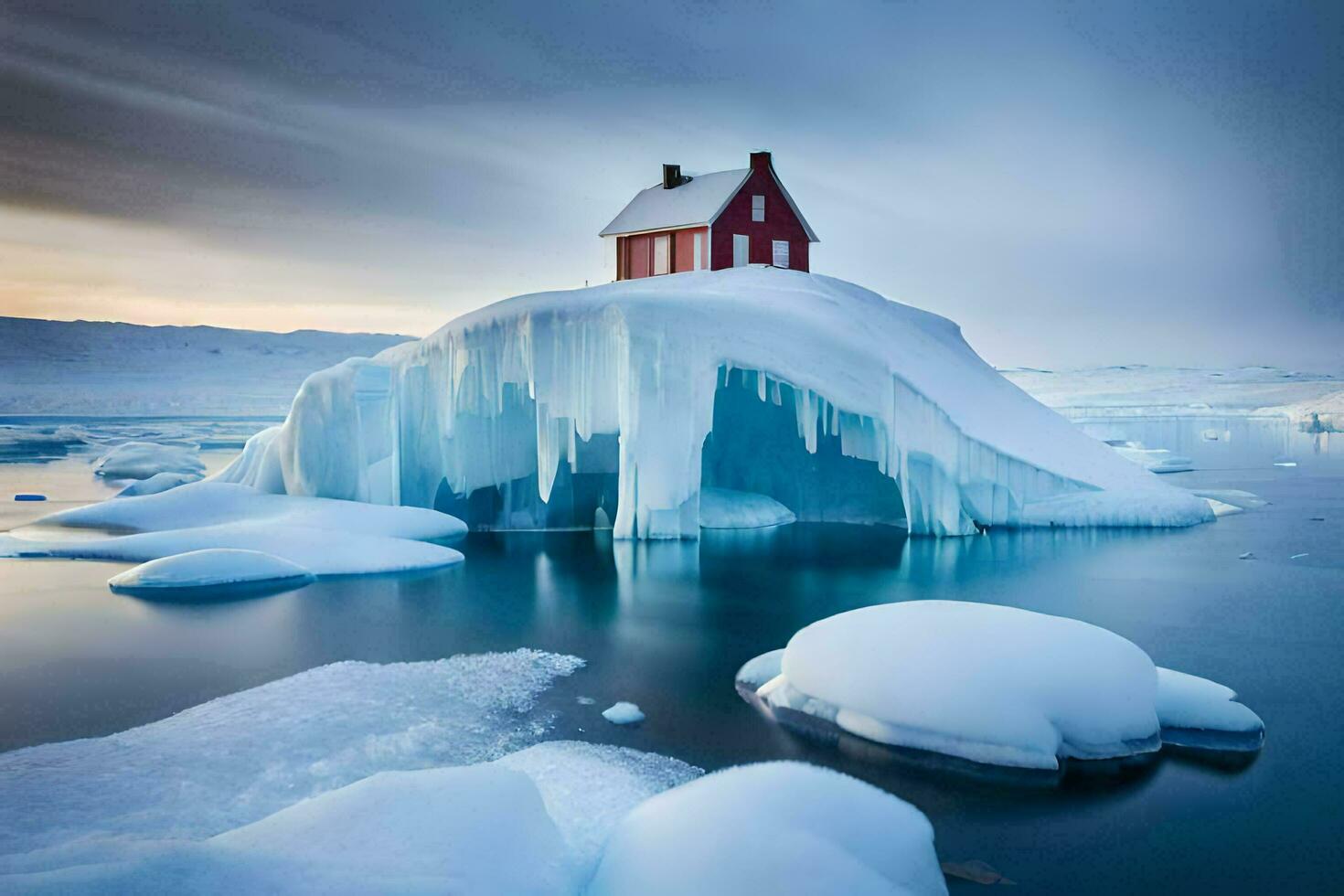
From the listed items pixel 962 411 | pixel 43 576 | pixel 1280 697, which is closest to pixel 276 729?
pixel 1280 697

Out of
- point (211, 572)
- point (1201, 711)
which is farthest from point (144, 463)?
point (1201, 711)

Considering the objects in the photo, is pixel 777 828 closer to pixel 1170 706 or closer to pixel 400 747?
pixel 400 747

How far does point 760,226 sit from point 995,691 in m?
21.3

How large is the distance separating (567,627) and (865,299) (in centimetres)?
1127

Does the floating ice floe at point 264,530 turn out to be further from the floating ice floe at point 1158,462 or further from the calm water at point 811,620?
the floating ice floe at point 1158,462

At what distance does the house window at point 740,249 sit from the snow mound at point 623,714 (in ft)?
64.8

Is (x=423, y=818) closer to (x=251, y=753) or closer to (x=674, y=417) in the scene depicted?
(x=251, y=753)

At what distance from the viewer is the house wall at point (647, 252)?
26.2m

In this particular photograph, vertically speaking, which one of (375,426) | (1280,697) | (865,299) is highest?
(865,299)

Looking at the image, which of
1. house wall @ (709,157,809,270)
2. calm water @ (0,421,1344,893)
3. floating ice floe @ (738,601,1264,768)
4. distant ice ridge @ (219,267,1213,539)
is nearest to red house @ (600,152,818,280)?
house wall @ (709,157,809,270)

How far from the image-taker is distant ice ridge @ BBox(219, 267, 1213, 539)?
1556 cm

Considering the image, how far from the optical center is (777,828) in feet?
14.7

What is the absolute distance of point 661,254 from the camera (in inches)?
1064

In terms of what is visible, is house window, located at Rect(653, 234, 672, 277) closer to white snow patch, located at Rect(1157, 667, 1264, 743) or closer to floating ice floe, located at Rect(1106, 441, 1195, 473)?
floating ice floe, located at Rect(1106, 441, 1195, 473)
